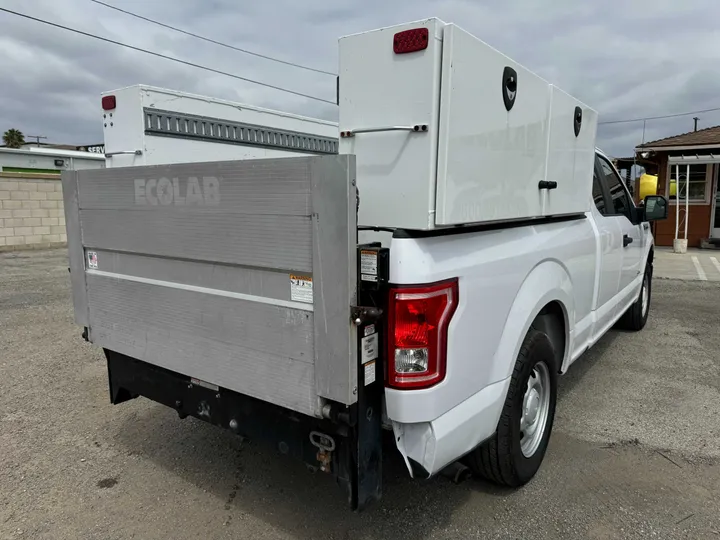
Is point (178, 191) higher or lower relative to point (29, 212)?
higher

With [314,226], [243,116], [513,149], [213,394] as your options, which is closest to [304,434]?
[213,394]

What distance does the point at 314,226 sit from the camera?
6.43 feet

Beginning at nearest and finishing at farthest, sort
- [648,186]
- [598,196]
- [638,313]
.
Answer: [598,196] → [638,313] → [648,186]

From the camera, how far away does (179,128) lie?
3248 millimetres

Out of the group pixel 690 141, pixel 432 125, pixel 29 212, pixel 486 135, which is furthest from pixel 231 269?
pixel 690 141

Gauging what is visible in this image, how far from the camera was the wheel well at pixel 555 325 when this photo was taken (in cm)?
306

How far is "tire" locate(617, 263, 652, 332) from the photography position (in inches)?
239

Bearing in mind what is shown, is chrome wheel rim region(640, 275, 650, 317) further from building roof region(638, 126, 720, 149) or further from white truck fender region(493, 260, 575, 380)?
building roof region(638, 126, 720, 149)

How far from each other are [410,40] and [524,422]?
2.07m

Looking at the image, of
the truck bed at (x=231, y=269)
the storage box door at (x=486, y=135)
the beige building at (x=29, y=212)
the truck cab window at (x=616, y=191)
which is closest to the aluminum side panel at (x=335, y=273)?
the truck bed at (x=231, y=269)

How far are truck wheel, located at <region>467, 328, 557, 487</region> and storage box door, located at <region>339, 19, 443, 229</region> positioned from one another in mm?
1066

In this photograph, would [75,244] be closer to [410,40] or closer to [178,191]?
[178,191]

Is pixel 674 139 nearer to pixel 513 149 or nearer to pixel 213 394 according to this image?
pixel 513 149

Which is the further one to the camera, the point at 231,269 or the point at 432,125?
the point at 231,269
